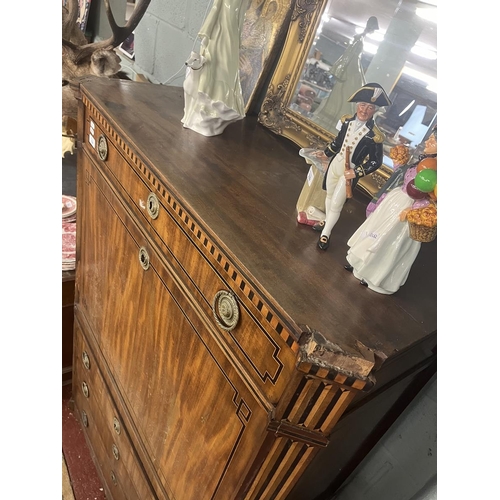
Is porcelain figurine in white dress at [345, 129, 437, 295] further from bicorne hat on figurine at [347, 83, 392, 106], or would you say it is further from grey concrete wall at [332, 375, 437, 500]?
grey concrete wall at [332, 375, 437, 500]

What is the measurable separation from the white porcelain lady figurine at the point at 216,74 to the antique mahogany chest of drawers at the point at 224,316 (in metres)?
0.05

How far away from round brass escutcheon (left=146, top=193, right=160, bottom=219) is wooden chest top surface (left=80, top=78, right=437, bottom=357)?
0.05 metres

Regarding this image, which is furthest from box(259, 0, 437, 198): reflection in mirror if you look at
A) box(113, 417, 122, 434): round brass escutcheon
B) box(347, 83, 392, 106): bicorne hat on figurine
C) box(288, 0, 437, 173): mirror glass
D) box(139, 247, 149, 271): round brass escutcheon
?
box(113, 417, 122, 434): round brass escutcheon

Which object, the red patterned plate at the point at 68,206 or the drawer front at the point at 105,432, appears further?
the red patterned plate at the point at 68,206

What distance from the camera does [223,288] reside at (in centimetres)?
55

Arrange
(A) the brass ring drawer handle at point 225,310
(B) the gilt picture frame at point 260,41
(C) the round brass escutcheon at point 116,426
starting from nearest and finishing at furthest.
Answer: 1. (A) the brass ring drawer handle at point 225,310
2. (B) the gilt picture frame at point 260,41
3. (C) the round brass escutcheon at point 116,426

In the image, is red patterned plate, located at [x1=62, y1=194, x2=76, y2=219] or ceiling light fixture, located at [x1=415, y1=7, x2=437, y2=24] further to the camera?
red patterned plate, located at [x1=62, y1=194, x2=76, y2=219]

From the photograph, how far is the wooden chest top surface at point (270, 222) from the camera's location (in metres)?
0.48

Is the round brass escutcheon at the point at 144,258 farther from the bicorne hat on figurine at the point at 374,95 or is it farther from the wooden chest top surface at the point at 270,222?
the bicorne hat on figurine at the point at 374,95

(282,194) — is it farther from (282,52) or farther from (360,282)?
(282,52)

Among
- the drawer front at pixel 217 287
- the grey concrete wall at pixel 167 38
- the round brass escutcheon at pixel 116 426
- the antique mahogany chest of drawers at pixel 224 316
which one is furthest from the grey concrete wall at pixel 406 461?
the grey concrete wall at pixel 167 38

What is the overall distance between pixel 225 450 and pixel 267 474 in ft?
0.28

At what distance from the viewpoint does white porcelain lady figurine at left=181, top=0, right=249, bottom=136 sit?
75cm
